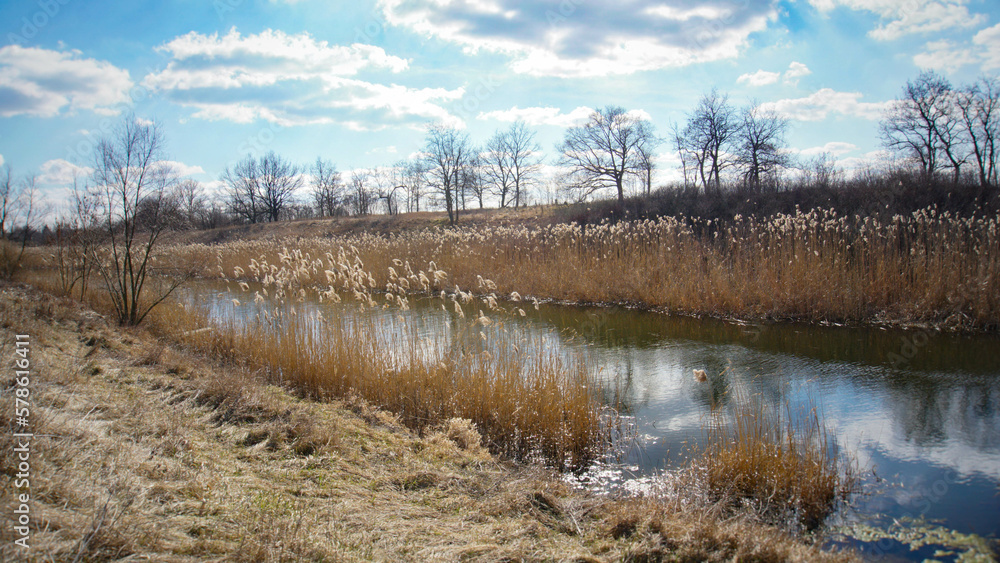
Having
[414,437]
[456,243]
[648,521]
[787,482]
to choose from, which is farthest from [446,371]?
[456,243]

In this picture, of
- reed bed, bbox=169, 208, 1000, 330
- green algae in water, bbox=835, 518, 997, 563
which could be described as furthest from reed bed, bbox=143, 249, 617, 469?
green algae in water, bbox=835, 518, 997, 563

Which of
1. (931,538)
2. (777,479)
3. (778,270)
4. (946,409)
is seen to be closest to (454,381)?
(777,479)

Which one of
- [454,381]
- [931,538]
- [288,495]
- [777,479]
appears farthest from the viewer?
[454,381]

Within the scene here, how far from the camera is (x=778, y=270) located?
10.3 metres

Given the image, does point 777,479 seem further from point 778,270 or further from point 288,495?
point 778,270

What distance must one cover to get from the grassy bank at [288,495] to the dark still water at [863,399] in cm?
99

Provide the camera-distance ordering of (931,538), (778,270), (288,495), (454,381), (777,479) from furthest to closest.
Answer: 1. (778,270)
2. (454,381)
3. (777,479)
4. (931,538)
5. (288,495)

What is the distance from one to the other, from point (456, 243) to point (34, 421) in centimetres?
1392

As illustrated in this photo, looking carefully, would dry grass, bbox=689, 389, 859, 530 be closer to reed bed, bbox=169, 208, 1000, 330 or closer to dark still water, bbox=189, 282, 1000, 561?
dark still water, bbox=189, 282, 1000, 561

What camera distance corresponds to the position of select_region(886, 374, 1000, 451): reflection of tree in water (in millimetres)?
4695

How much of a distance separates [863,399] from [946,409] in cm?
73

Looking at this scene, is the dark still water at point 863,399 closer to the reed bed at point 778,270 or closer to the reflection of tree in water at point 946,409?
the reflection of tree in water at point 946,409

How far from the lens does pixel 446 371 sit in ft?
18.3

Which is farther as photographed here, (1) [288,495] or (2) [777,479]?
(2) [777,479]
